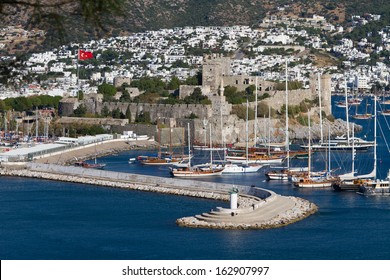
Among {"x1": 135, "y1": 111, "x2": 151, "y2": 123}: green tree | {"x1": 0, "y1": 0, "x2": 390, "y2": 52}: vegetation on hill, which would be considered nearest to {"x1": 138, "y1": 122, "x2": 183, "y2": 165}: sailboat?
{"x1": 135, "y1": 111, "x2": 151, "y2": 123}: green tree

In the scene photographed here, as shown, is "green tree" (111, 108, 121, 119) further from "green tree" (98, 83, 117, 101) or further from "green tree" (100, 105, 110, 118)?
"green tree" (98, 83, 117, 101)

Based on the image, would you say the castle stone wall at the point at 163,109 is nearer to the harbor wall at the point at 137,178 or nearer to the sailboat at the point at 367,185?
the harbor wall at the point at 137,178

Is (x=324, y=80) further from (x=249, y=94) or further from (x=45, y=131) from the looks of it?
(x=45, y=131)

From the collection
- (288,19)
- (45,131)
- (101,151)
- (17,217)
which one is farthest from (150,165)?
(288,19)

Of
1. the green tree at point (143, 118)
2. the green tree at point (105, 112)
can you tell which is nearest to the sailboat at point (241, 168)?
the green tree at point (143, 118)

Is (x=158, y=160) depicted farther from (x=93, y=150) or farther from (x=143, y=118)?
(x=143, y=118)

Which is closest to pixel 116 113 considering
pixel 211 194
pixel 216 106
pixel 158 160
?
pixel 216 106
